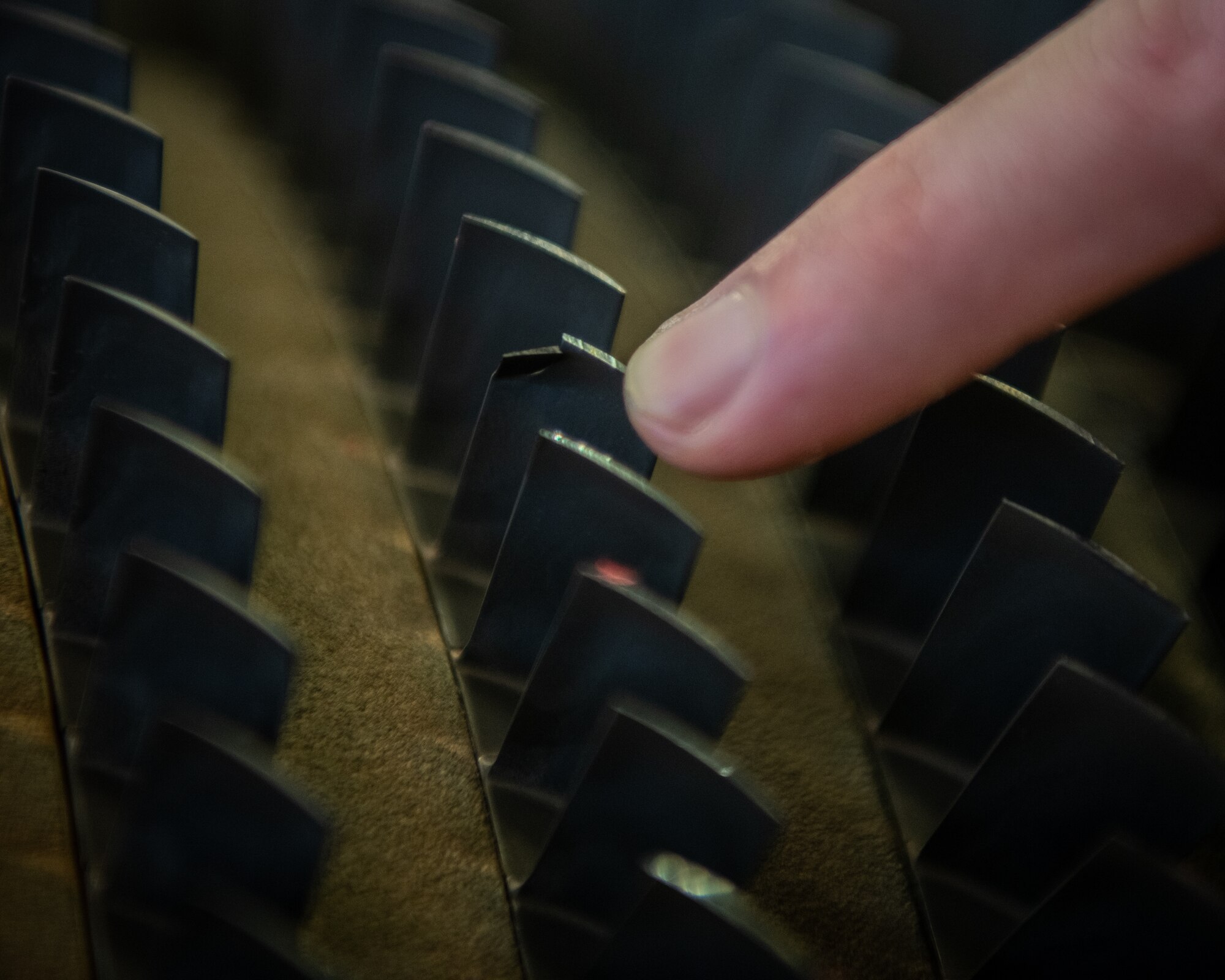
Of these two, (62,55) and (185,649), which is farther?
(62,55)

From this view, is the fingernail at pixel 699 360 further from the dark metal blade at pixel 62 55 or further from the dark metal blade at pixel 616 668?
the dark metal blade at pixel 62 55

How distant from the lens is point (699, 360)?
218mm

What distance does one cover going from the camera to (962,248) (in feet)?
0.65

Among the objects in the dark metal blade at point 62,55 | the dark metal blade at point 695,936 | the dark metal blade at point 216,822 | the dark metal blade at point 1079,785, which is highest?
the dark metal blade at point 62,55

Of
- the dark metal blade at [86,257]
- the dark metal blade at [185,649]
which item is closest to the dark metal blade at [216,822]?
the dark metal blade at [185,649]

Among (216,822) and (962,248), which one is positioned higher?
(962,248)

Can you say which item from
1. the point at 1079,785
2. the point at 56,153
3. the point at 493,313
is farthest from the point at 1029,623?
the point at 56,153

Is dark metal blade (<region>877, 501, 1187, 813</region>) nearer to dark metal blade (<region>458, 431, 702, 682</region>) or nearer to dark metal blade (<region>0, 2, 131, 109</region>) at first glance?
dark metal blade (<region>458, 431, 702, 682</region>)

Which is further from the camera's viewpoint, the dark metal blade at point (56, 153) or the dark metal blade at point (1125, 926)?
the dark metal blade at point (56, 153)

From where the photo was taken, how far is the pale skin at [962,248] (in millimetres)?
178

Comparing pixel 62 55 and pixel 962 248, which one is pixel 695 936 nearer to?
pixel 962 248

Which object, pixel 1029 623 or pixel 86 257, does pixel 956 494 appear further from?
pixel 86 257

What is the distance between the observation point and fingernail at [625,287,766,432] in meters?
0.21

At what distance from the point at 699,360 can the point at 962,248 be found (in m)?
0.05
